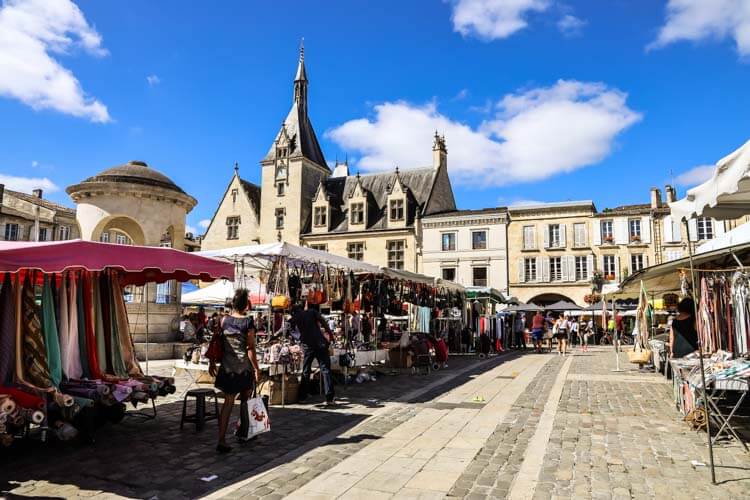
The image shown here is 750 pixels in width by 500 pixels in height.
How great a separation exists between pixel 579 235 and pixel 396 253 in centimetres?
1303

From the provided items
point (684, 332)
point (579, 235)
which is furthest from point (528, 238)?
point (684, 332)

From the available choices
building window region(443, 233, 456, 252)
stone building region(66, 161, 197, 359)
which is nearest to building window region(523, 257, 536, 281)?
building window region(443, 233, 456, 252)

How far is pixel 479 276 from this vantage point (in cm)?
3825

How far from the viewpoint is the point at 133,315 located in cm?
1587

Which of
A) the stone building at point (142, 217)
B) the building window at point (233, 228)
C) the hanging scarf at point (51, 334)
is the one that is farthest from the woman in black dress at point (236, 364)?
the building window at point (233, 228)

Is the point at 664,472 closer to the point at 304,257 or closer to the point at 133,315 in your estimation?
the point at 304,257

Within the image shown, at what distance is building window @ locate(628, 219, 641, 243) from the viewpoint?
1383 inches

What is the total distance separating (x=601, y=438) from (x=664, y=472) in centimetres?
137

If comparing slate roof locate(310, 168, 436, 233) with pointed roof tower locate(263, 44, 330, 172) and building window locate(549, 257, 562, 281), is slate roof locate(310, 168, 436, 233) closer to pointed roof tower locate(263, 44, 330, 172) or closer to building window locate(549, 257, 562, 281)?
pointed roof tower locate(263, 44, 330, 172)

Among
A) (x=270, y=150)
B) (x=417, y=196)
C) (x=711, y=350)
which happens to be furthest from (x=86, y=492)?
(x=270, y=150)

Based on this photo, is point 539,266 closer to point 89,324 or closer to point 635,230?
point 635,230

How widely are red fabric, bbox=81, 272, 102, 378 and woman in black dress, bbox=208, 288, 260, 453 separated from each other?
6.21 feet

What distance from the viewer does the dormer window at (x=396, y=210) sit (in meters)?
40.7

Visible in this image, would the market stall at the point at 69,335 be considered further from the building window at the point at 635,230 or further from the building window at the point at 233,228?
the building window at the point at 233,228
